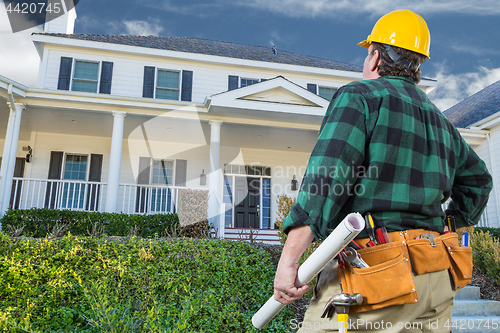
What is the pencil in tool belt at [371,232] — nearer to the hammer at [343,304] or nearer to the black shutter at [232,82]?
the hammer at [343,304]

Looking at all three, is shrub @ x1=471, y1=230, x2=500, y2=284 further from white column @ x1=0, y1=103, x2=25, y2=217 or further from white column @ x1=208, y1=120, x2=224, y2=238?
white column @ x1=0, y1=103, x2=25, y2=217

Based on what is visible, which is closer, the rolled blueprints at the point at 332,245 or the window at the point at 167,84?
the rolled blueprints at the point at 332,245

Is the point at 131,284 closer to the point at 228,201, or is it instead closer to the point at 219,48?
the point at 228,201

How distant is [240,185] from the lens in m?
12.7

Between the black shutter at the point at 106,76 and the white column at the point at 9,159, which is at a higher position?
the black shutter at the point at 106,76

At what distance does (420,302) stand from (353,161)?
564 mm

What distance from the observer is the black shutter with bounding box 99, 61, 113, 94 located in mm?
11757

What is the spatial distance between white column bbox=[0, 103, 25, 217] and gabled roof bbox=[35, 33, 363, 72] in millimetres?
4041

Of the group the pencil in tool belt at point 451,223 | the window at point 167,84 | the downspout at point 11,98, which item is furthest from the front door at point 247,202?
the pencil in tool belt at point 451,223

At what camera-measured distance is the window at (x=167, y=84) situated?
12.2 metres

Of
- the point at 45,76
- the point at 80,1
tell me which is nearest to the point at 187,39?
the point at 80,1

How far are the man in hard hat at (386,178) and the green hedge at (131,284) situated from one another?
2.61m

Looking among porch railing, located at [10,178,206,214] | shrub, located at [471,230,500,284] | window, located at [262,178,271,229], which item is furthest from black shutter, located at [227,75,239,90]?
shrub, located at [471,230,500,284]

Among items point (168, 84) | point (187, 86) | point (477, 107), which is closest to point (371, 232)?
point (187, 86)
